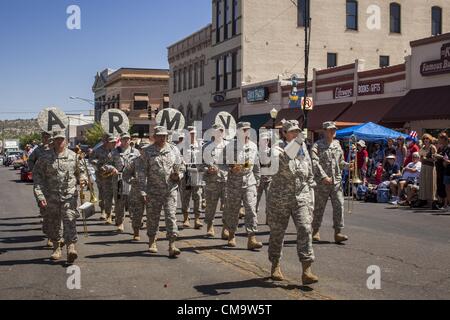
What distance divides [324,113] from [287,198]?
24982 millimetres

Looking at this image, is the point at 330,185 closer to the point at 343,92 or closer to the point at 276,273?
the point at 276,273

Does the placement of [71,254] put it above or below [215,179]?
below

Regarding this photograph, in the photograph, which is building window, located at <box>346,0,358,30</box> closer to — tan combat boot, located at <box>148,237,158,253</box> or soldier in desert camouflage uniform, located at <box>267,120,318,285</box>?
tan combat boot, located at <box>148,237,158,253</box>

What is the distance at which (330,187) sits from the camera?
10078 mm

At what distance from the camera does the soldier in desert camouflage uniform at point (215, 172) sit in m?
10.6

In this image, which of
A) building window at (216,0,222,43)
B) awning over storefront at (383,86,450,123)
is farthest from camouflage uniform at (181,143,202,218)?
building window at (216,0,222,43)

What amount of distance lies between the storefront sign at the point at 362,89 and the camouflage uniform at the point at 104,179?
59.2 ft

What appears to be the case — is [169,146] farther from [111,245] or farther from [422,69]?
[422,69]

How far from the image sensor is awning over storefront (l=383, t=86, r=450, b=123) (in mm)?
22688

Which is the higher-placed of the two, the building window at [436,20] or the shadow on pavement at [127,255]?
the building window at [436,20]

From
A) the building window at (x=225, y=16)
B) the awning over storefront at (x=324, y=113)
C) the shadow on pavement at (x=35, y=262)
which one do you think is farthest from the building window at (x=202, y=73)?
the shadow on pavement at (x=35, y=262)

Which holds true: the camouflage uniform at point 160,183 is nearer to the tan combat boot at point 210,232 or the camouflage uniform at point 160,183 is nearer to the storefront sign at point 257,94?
the tan combat boot at point 210,232

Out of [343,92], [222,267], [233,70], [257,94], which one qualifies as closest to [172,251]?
[222,267]
